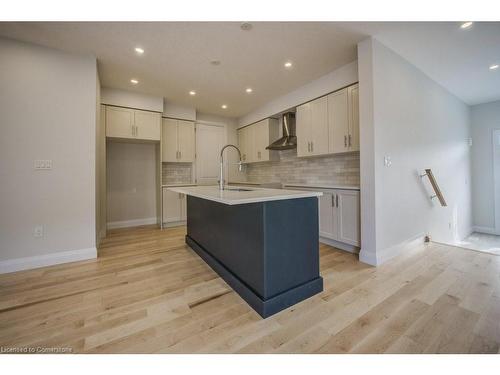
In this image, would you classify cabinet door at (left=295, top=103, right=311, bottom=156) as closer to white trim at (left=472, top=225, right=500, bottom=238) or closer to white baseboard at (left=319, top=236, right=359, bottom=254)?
white baseboard at (left=319, top=236, right=359, bottom=254)

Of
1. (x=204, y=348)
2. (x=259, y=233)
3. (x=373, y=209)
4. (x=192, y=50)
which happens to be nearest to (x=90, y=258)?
(x=204, y=348)

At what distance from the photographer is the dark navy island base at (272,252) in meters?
1.55

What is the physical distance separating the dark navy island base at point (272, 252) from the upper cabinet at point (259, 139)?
9.61 feet

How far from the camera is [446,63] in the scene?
115 inches

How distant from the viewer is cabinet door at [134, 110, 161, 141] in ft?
13.2

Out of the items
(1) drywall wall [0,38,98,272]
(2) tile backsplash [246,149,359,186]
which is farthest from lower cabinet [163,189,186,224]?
(2) tile backsplash [246,149,359,186]

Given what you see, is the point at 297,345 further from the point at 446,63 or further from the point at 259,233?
the point at 446,63

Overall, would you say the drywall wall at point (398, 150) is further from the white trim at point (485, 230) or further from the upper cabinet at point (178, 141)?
the upper cabinet at point (178, 141)

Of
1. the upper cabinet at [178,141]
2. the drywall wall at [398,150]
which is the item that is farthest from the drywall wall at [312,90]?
the upper cabinet at [178,141]

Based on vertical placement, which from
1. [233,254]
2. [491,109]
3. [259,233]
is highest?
[491,109]

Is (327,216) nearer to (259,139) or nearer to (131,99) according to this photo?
(259,139)

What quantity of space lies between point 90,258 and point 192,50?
302 centimetres

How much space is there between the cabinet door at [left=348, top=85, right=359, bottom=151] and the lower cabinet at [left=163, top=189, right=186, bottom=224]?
3.53 meters

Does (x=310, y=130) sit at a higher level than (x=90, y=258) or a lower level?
higher
